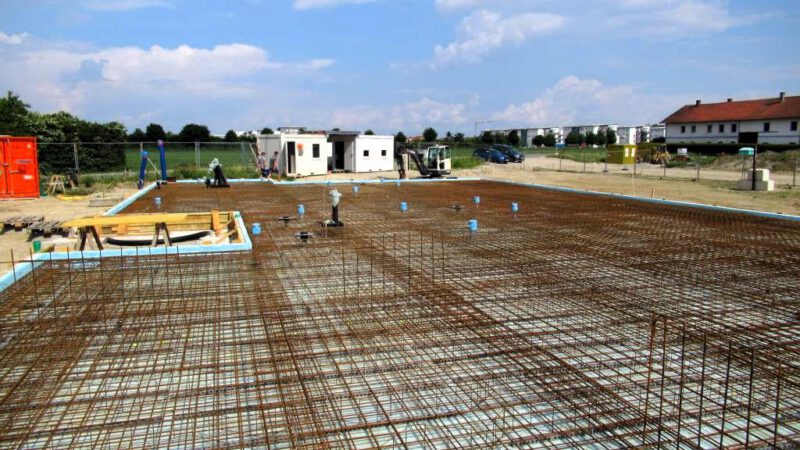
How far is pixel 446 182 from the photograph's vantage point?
18.7 meters

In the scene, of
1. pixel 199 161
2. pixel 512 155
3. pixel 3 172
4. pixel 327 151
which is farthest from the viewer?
Answer: pixel 512 155

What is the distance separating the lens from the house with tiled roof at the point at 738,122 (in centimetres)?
4453

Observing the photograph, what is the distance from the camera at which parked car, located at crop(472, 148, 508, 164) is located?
119ft

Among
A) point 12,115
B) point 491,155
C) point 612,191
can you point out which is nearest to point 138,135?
point 12,115

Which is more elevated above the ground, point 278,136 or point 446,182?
point 278,136

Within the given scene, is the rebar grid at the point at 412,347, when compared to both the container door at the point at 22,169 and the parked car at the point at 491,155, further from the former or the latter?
the parked car at the point at 491,155

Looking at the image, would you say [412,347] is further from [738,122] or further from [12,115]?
[738,122]

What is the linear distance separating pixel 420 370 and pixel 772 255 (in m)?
5.74

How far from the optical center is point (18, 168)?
16391mm

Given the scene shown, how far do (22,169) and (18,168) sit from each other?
10 cm

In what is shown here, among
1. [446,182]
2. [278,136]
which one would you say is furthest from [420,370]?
[278,136]

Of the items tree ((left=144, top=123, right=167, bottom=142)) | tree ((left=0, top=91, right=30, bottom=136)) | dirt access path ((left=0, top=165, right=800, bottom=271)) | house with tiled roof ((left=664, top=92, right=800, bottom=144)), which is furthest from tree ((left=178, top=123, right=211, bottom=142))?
house with tiled roof ((left=664, top=92, right=800, bottom=144))

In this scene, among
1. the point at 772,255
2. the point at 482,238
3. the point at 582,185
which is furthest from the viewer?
the point at 582,185

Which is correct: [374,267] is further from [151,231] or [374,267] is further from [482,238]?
[151,231]
